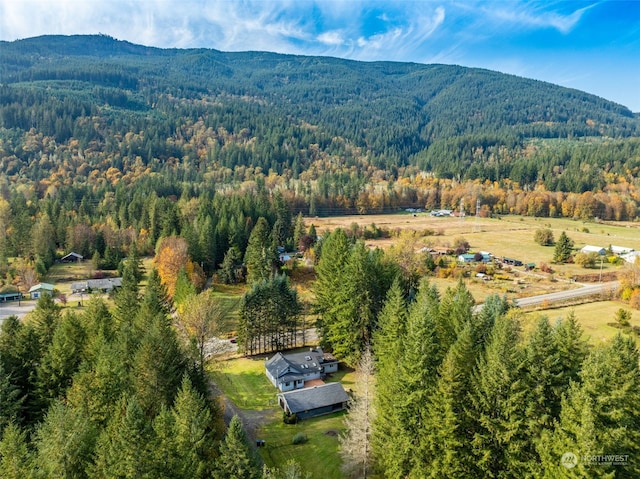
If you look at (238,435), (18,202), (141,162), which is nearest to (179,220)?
(18,202)

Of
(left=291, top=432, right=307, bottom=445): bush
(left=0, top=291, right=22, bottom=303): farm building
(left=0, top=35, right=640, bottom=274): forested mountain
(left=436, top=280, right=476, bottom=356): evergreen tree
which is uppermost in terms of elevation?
Result: (left=0, top=35, right=640, bottom=274): forested mountain

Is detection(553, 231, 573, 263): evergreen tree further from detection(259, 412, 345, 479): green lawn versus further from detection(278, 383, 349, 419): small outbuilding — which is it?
detection(259, 412, 345, 479): green lawn

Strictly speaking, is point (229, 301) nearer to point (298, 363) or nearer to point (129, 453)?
Result: point (298, 363)

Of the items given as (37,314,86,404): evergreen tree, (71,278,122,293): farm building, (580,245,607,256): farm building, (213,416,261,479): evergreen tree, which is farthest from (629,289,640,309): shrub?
(71,278,122,293): farm building

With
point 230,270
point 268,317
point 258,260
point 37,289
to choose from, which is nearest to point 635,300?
point 268,317

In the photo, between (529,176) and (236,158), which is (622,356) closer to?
(529,176)
